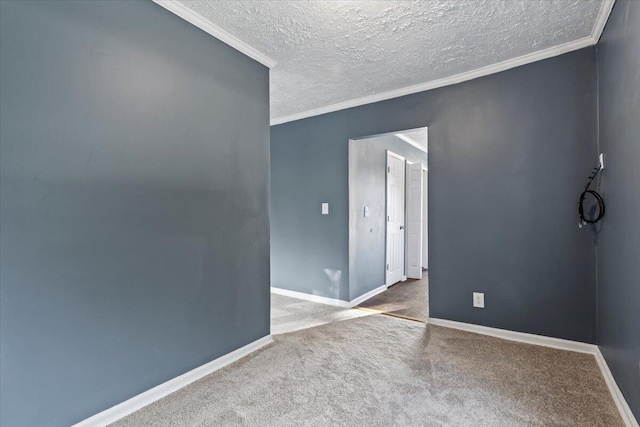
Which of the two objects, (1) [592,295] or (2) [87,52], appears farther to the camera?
(1) [592,295]

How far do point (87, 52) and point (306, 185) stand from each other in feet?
8.61

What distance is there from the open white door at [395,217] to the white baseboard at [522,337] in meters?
1.62

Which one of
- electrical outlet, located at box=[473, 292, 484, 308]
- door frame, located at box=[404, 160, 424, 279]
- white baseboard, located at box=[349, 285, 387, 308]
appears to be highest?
door frame, located at box=[404, 160, 424, 279]

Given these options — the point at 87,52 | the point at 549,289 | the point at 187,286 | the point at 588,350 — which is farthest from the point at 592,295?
the point at 87,52

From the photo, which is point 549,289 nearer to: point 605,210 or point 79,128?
point 605,210

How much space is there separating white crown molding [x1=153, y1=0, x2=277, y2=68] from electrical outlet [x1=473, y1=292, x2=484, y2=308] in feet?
8.91

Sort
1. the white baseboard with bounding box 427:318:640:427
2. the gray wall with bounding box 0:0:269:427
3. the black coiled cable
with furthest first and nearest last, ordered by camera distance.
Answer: the black coiled cable → the white baseboard with bounding box 427:318:640:427 → the gray wall with bounding box 0:0:269:427

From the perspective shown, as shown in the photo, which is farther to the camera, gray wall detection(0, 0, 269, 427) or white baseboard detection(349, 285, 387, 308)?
white baseboard detection(349, 285, 387, 308)

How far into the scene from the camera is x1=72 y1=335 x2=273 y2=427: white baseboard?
5.24ft

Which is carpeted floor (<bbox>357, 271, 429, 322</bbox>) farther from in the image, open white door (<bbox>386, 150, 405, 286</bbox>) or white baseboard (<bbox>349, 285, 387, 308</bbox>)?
open white door (<bbox>386, 150, 405, 286</bbox>)

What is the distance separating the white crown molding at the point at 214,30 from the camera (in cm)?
190

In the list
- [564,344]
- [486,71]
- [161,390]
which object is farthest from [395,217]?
[161,390]

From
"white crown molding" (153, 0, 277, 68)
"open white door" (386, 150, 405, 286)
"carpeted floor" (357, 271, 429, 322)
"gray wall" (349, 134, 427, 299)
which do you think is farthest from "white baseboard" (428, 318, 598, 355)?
"white crown molding" (153, 0, 277, 68)

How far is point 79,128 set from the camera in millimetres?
1525
